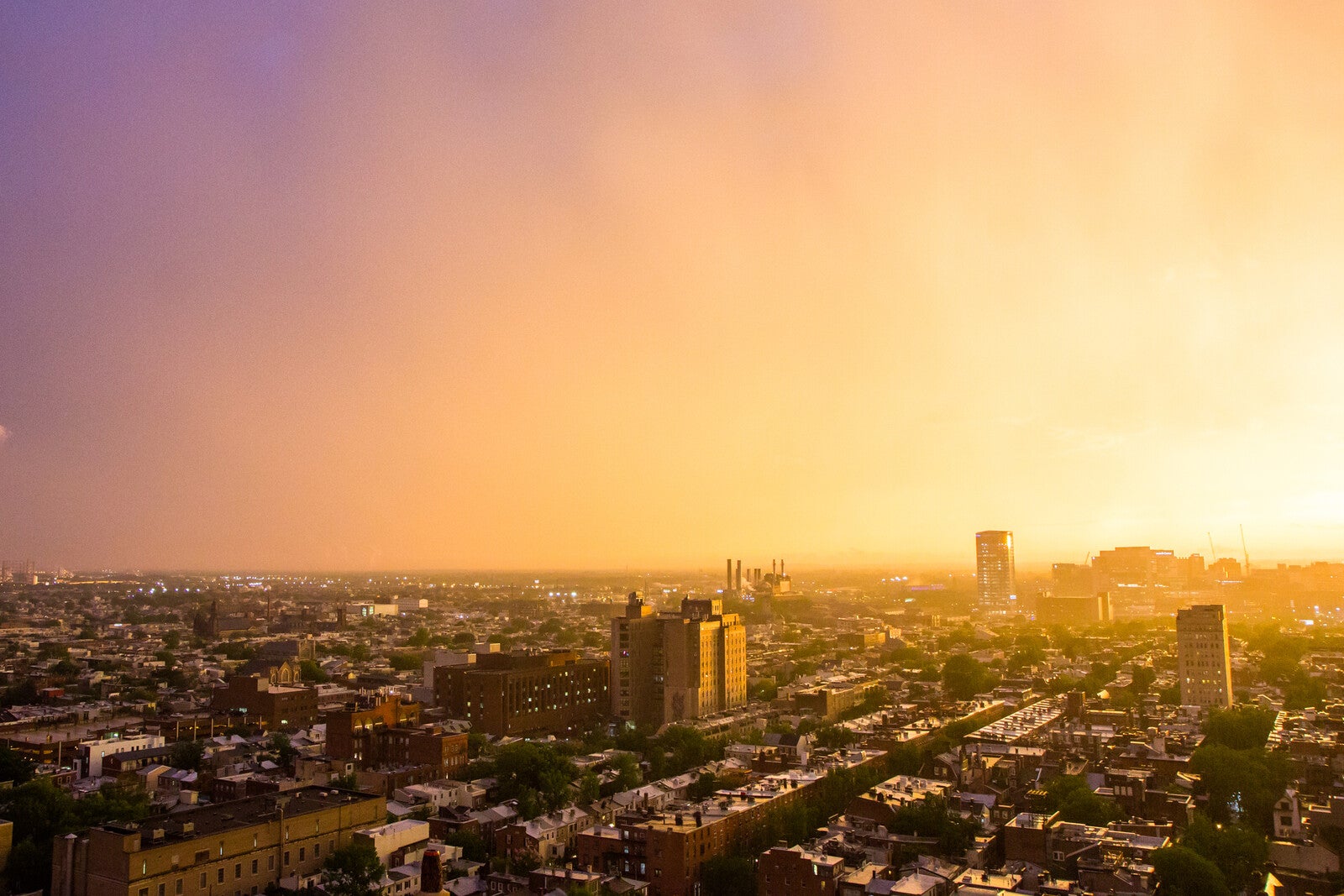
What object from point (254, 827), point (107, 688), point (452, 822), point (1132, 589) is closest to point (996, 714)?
point (452, 822)

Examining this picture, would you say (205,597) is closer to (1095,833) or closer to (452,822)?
(452,822)

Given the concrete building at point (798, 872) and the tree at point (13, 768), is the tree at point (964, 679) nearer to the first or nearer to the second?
the concrete building at point (798, 872)

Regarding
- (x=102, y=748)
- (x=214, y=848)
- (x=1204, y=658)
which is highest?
(x=1204, y=658)

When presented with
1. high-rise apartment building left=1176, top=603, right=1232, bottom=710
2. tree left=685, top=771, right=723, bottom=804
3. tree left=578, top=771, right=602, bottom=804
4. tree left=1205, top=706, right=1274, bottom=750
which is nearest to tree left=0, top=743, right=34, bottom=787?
tree left=578, top=771, right=602, bottom=804

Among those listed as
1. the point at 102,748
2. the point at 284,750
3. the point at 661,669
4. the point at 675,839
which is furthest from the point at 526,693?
the point at 675,839

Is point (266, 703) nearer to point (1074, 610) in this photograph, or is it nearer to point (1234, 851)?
point (1234, 851)
